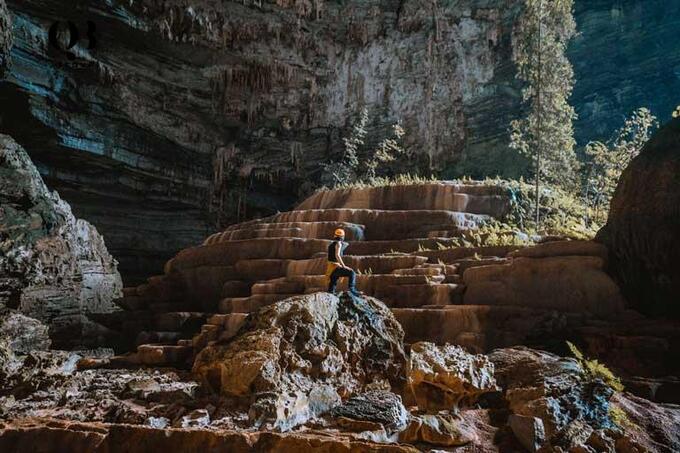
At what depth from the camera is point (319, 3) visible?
2423 centimetres

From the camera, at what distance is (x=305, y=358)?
6195mm

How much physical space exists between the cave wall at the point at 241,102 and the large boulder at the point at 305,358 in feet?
58.8

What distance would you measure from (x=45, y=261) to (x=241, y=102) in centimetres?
1313

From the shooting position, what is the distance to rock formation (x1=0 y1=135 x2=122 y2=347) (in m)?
13.5

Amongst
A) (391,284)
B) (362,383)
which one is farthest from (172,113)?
(362,383)

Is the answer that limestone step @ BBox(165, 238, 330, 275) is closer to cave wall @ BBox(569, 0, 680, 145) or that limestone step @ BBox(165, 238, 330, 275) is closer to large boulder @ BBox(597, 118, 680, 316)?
large boulder @ BBox(597, 118, 680, 316)

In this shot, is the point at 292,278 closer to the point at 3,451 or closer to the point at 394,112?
the point at 3,451

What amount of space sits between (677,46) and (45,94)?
2503 cm

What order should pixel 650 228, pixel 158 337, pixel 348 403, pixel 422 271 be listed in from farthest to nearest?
1. pixel 158 337
2. pixel 422 271
3. pixel 650 228
4. pixel 348 403

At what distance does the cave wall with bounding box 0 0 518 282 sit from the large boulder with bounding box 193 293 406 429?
705 inches

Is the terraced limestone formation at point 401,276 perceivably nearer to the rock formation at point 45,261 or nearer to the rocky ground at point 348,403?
the rock formation at point 45,261

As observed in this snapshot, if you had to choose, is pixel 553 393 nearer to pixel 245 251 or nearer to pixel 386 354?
pixel 386 354

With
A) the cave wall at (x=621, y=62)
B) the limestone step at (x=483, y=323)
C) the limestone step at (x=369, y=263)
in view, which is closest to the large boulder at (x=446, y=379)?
the limestone step at (x=483, y=323)

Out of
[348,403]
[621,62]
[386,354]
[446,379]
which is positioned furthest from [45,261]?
[621,62]
